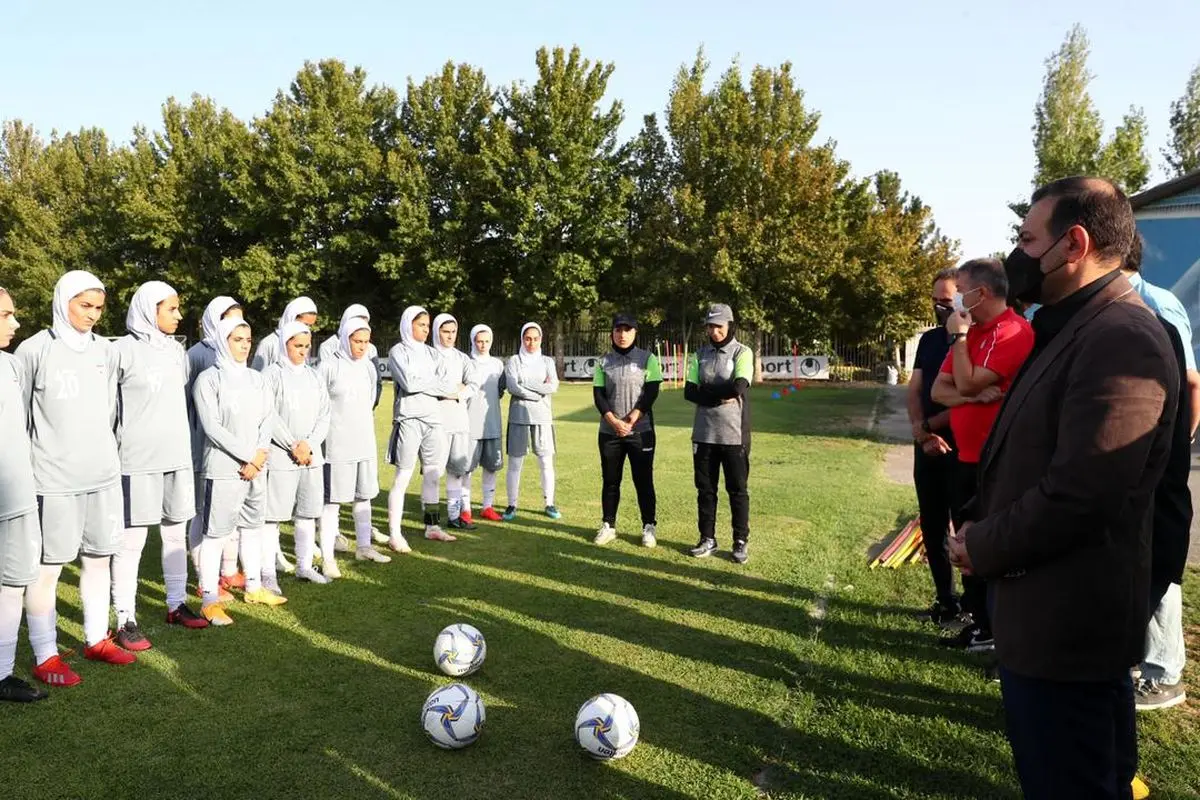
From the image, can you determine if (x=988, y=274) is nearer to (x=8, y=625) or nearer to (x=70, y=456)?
(x=70, y=456)

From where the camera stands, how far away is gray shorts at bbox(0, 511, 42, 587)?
3.96 metres

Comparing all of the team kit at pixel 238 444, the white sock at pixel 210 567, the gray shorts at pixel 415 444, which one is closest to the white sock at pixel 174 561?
the team kit at pixel 238 444

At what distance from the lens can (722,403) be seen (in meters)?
6.60

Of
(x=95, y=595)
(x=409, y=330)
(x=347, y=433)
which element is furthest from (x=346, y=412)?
(x=95, y=595)

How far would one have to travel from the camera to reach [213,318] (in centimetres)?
551

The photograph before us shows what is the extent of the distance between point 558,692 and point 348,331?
379 cm

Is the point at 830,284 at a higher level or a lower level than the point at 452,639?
higher

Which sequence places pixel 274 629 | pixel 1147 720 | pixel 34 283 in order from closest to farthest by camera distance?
pixel 1147 720
pixel 274 629
pixel 34 283

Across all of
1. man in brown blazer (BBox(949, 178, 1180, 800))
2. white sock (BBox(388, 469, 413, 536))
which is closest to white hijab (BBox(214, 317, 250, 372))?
white sock (BBox(388, 469, 413, 536))

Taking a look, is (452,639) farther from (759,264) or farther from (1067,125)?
(1067,125)

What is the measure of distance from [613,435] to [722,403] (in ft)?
4.03

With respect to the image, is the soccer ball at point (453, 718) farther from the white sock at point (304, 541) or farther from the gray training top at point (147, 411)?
the white sock at point (304, 541)

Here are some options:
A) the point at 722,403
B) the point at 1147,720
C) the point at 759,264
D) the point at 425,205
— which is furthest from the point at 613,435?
the point at 425,205

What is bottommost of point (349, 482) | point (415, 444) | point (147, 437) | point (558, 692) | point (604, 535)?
point (558, 692)
